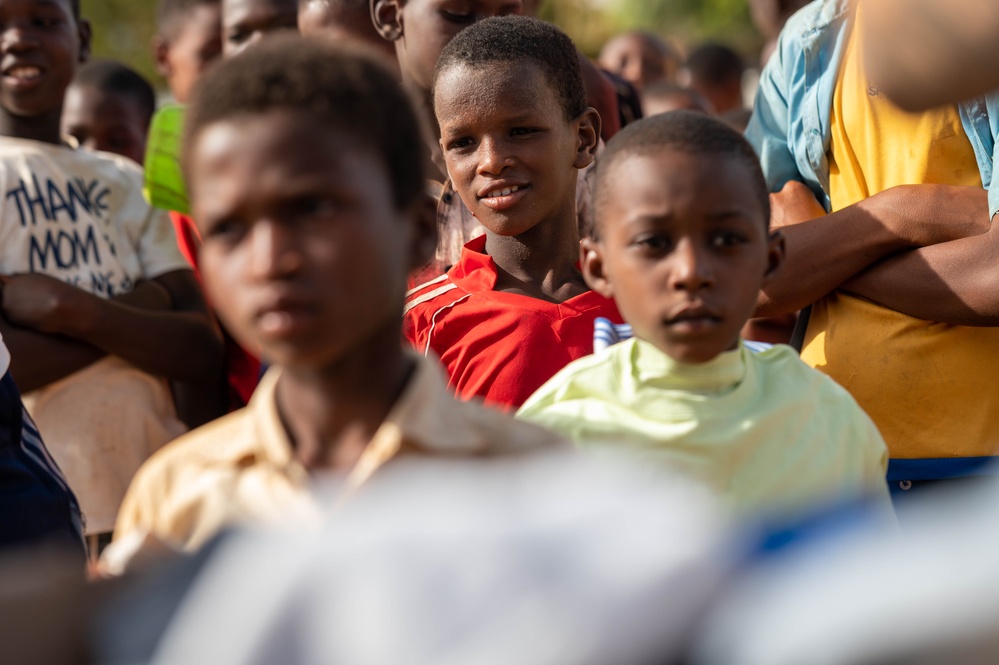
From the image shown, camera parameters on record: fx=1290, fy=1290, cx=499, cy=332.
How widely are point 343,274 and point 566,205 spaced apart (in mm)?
1479

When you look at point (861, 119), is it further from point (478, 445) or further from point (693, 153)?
point (478, 445)

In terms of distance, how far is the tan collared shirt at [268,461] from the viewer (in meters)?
1.73

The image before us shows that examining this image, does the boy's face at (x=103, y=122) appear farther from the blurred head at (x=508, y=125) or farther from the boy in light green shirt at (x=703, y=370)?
the boy in light green shirt at (x=703, y=370)

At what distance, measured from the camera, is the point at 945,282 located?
2816mm

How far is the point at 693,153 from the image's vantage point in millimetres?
2326

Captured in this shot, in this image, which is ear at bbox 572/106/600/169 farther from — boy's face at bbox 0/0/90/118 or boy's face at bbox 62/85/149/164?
boy's face at bbox 62/85/149/164

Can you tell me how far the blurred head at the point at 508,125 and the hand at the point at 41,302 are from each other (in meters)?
1.29

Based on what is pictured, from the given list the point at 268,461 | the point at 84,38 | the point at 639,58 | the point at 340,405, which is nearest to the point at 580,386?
the point at 340,405

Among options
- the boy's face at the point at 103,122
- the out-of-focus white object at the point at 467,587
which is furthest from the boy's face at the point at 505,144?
the boy's face at the point at 103,122

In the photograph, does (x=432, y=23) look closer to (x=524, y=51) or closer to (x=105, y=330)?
(x=524, y=51)

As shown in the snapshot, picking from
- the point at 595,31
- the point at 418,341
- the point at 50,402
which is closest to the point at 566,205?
the point at 418,341

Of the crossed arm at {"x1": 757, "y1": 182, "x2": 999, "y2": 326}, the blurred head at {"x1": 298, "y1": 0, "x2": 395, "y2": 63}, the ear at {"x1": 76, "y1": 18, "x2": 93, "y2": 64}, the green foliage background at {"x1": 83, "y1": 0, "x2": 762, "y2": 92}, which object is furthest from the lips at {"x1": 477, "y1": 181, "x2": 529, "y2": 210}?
the green foliage background at {"x1": 83, "y1": 0, "x2": 762, "y2": 92}

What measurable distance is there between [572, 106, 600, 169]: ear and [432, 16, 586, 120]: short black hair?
0.07 feet

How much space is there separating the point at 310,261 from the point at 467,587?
70 centimetres
